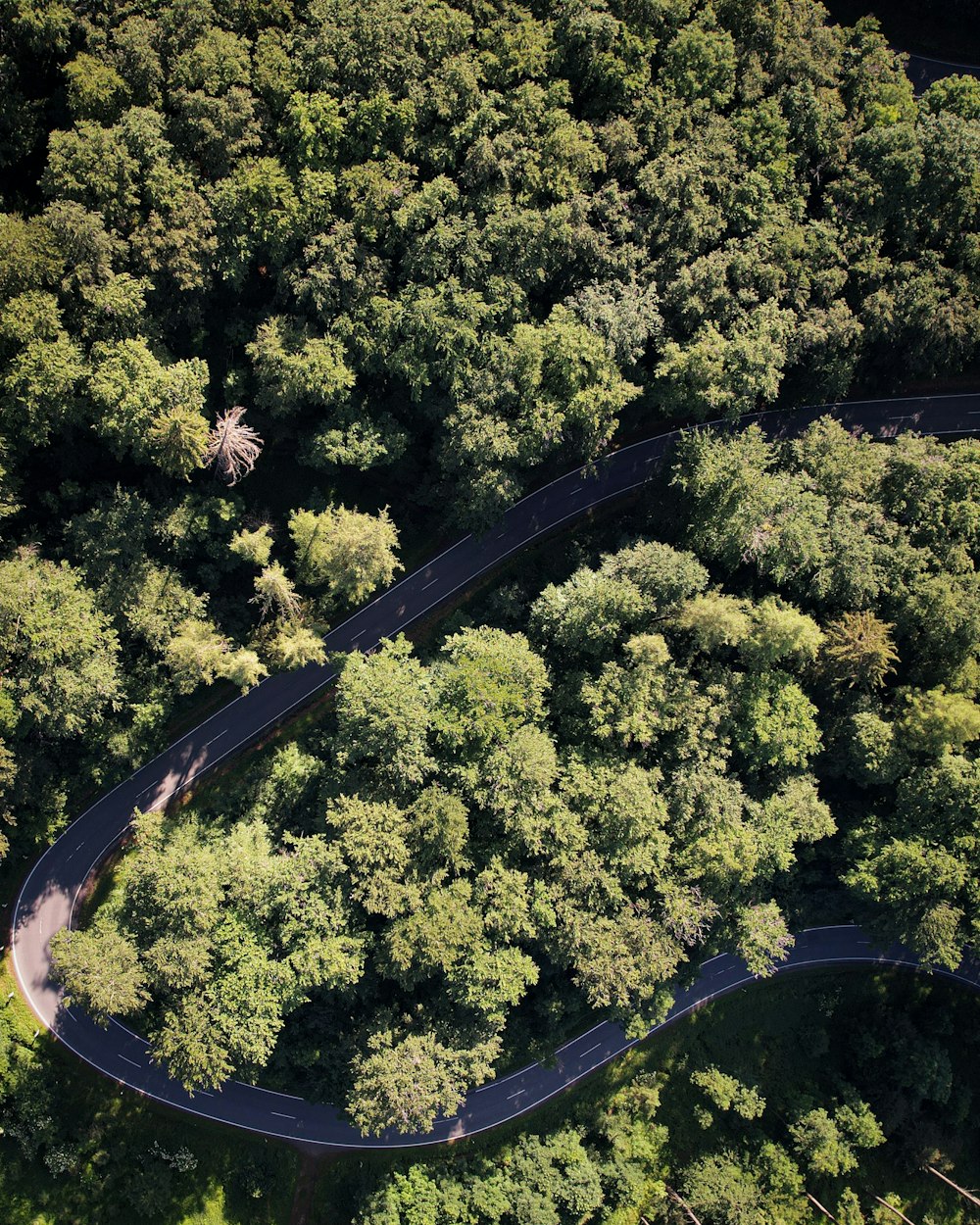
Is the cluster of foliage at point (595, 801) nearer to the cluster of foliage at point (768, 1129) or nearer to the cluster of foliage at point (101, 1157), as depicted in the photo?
the cluster of foliage at point (101, 1157)

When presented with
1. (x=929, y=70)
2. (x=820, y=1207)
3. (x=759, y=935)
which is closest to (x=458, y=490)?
(x=759, y=935)

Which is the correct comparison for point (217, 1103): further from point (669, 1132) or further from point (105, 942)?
point (669, 1132)

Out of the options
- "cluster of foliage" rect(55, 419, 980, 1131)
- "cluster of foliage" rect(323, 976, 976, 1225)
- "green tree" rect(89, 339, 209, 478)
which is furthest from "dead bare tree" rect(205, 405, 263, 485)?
"cluster of foliage" rect(323, 976, 976, 1225)

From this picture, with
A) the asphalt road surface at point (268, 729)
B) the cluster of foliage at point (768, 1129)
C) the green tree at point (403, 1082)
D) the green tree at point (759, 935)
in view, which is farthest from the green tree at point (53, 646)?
the green tree at point (759, 935)

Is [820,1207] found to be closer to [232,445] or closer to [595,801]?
[595,801]

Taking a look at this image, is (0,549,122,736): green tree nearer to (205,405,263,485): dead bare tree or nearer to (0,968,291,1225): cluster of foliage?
(205,405,263,485): dead bare tree

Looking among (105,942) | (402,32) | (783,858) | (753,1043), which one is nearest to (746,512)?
(783,858)

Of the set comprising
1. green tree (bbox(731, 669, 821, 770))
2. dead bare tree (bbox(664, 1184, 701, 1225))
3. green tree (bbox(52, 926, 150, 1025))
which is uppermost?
green tree (bbox(731, 669, 821, 770))
